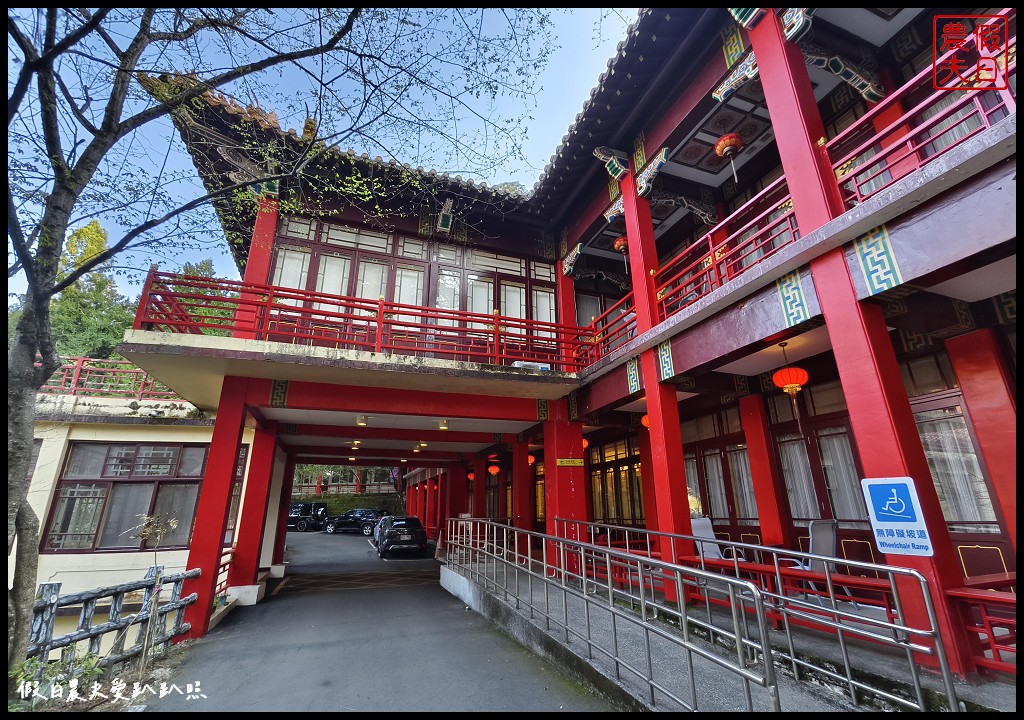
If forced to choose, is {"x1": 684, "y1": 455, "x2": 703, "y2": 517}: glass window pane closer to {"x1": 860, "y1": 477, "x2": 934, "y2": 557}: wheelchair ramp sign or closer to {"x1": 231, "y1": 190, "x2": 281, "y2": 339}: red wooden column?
{"x1": 860, "y1": 477, "x2": 934, "y2": 557}: wheelchair ramp sign

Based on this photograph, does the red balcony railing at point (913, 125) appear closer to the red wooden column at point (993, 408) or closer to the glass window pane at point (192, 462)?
A: the red wooden column at point (993, 408)

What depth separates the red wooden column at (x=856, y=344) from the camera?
3.36m

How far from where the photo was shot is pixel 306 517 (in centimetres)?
2752

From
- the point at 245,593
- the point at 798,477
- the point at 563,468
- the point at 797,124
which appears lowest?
the point at 245,593

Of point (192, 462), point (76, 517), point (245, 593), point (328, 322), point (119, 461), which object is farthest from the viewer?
point (192, 462)

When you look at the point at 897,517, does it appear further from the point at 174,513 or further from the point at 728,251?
the point at 174,513

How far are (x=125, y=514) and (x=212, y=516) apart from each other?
5674 millimetres

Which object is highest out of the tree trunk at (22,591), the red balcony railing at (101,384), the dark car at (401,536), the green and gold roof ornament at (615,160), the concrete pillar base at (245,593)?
the green and gold roof ornament at (615,160)

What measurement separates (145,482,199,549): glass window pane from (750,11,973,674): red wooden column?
1211 centimetres

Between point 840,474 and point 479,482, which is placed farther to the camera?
point 479,482

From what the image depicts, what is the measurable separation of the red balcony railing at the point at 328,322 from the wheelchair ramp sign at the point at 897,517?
5424 mm

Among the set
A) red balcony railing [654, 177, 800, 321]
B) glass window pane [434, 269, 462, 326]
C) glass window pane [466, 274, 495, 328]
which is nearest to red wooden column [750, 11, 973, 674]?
red balcony railing [654, 177, 800, 321]

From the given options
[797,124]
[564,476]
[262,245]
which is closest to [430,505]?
[564,476]

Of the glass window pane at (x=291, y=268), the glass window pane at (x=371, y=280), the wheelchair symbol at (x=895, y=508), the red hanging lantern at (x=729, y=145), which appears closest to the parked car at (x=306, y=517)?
the glass window pane at (x=291, y=268)
